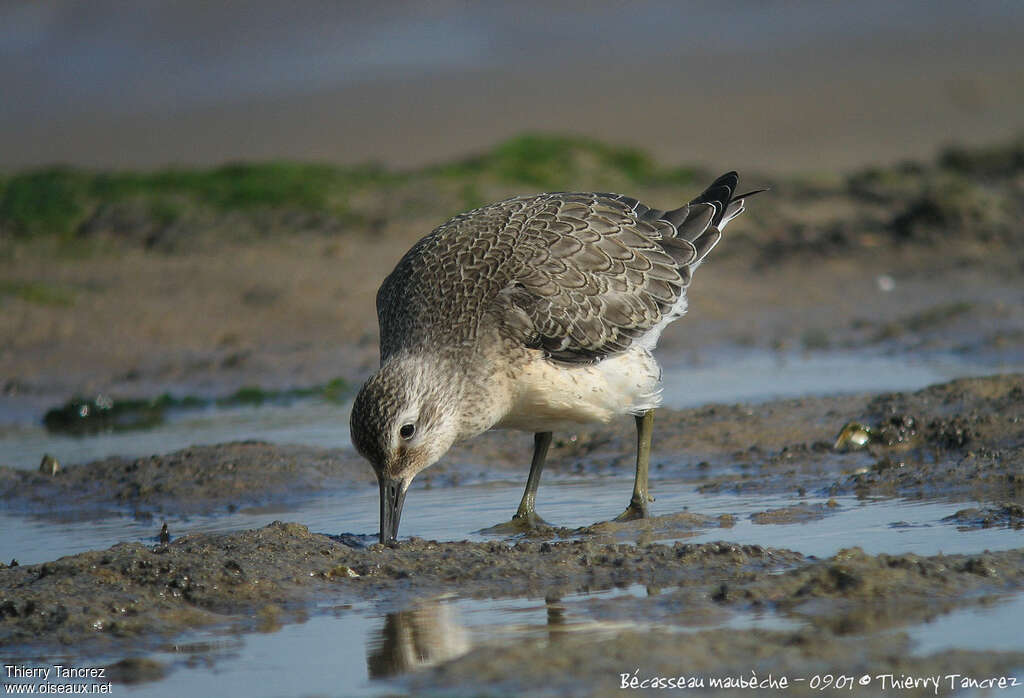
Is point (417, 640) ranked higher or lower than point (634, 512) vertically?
lower

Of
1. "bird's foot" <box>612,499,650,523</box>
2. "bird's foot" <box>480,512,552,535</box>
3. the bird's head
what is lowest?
"bird's foot" <box>480,512,552,535</box>

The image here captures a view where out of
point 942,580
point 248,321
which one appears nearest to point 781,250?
point 248,321

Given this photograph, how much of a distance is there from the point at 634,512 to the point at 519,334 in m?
1.05

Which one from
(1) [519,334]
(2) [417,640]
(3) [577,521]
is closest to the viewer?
(2) [417,640]

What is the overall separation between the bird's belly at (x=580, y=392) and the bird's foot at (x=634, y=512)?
1.53 feet

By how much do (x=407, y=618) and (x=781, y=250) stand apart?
414 inches

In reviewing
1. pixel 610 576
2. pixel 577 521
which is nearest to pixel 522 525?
pixel 577 521

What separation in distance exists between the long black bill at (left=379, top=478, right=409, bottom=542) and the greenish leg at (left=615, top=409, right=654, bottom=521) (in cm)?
112

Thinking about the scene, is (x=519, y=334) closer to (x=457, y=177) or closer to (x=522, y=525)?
(x=522, y=525)

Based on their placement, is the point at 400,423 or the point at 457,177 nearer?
the point at 400,423

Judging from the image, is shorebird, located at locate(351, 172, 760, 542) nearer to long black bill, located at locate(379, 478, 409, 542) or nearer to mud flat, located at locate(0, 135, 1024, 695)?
long black bill, located at locate(379, 478, 409, 542)

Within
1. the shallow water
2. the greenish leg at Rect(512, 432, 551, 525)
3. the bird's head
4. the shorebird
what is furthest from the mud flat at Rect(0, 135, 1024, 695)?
the shorebird

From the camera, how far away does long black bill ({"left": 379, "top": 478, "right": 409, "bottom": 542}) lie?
21.8 ft

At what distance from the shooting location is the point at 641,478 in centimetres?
749
